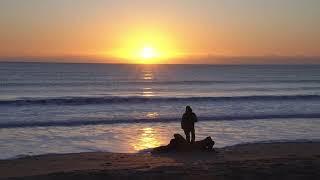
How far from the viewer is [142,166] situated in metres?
11.9

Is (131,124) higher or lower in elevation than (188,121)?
lower

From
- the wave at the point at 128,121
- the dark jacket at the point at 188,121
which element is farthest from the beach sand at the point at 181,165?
the wave at the point at 128,121

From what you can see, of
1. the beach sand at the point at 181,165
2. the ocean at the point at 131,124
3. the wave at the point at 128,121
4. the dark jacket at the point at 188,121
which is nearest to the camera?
the beach sand at the point at 181,165

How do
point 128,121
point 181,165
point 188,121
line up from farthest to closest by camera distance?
point 128,121, point 188,121, point 181,165

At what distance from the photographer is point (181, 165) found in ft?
38.6

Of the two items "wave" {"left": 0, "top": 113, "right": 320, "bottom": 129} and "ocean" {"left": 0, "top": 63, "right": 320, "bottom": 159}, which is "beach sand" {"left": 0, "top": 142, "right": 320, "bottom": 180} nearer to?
"ocean" {"left": 0, "top": 63, "right": 320, "bottom": 159}

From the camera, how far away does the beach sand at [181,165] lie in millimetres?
10172

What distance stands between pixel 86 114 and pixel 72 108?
165 inches

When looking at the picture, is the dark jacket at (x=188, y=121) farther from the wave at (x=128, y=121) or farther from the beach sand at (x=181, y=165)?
the wave at (x=128, y=121)

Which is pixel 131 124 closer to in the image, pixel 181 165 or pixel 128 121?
pixel 128 121

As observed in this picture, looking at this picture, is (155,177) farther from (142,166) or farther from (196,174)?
(142,166)

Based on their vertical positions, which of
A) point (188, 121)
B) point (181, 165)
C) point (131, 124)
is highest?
point (188, 121)

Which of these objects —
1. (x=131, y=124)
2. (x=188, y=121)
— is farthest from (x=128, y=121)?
(x=188, y=121)

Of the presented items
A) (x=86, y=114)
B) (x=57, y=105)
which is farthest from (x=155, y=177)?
(x=57, y=105)
